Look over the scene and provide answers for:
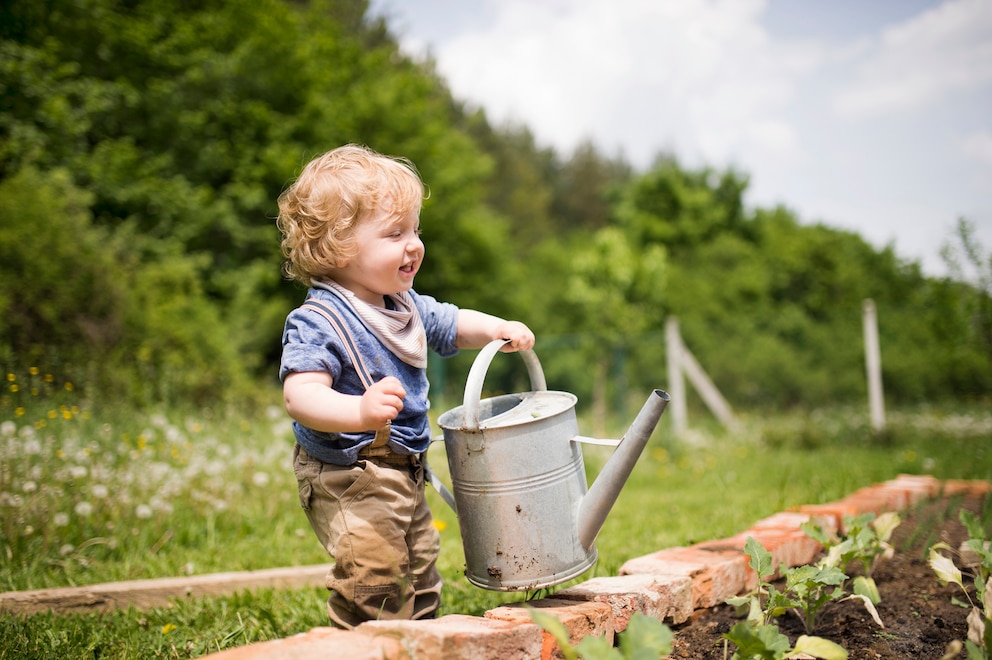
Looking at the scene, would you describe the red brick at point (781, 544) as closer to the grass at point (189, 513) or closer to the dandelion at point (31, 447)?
the grass at point (189, 513)

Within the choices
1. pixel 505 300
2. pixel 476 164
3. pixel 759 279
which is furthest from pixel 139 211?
pixel 759 279

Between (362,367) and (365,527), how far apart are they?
0.39 m

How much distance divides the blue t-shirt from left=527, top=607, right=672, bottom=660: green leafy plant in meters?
0.76

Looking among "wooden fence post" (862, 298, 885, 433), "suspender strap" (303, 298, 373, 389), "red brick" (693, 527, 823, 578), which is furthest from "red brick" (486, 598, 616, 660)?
"wooden fence post" (862, 298, 885, 433)

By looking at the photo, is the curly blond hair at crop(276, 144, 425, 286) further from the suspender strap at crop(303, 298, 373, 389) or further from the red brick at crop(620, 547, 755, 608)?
the red brick at crop(620, 547, 755, 608)

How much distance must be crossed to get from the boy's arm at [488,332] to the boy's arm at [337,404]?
438 millimetres

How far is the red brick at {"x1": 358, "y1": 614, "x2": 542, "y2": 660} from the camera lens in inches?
50.1

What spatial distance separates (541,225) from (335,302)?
88.1 ft

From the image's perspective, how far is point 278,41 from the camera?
1223 cm

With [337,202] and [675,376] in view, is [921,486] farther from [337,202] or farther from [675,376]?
[675,376]

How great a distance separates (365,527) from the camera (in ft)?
5.65

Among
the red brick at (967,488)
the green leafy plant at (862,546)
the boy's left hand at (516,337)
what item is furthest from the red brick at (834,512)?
the boy's left hand at (516,337)

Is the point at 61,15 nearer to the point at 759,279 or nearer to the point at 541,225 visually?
the point at 759,279

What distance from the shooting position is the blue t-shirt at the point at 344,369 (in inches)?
65.6
